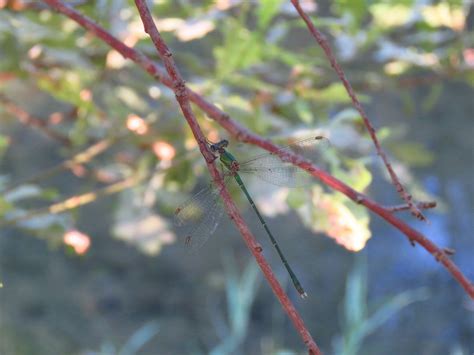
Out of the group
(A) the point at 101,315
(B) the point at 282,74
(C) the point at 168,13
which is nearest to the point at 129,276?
(A) the point at 101,315

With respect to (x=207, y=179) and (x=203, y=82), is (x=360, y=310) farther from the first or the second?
(x=203, y=82)

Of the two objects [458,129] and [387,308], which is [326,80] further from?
[458,129]

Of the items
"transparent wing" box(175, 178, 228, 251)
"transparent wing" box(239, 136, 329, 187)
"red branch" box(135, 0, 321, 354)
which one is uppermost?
"transparent wing" box(239, 136, 329, 187)

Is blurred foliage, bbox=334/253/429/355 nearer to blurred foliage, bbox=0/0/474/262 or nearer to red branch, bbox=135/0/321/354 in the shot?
blurred foliage, bbox=0/0/474/262

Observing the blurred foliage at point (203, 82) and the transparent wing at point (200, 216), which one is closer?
the transparent wing at point (200, 216)

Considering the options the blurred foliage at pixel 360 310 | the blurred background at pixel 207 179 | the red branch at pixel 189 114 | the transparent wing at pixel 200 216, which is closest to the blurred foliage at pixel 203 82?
the blurred background at pixel 207 179

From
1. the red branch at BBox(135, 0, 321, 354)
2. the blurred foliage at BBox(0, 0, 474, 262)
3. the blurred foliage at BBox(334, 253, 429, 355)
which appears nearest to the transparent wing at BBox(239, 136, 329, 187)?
the blurred foliage at BBox(0, 0, 474, 262)

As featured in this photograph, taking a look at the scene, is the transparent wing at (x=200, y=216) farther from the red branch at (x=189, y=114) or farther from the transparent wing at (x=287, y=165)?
the red branch at (x=189, y=114)
